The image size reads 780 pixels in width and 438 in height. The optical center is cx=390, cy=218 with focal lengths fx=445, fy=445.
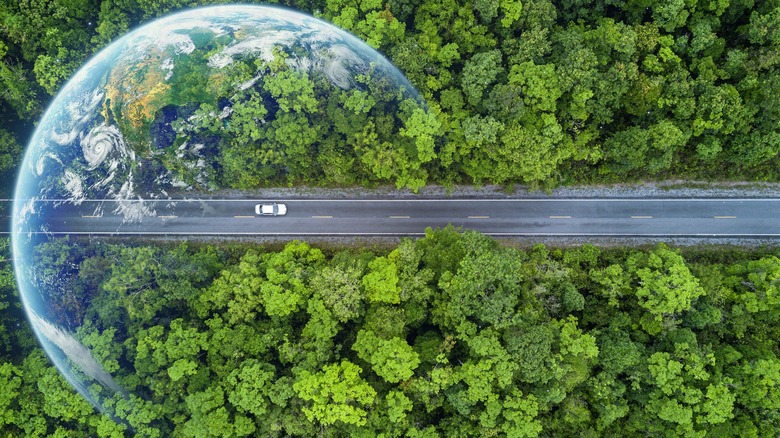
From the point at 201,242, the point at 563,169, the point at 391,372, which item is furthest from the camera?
the point at 201,242

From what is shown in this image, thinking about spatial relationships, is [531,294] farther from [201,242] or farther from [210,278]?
[201,242]

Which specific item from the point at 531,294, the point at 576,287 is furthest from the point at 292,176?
the point at 576,287

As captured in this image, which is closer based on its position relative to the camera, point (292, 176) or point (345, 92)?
point (345, 92)

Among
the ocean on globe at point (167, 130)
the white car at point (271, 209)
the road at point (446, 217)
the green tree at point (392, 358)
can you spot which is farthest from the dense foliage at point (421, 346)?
the white car at point (271, 209)

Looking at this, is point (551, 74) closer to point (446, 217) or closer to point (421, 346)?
point (446, 217)

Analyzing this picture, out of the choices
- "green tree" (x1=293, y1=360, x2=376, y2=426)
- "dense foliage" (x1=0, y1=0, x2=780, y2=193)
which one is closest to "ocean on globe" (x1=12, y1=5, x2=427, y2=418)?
"dense foliage" (x1=0, y1=0, x2=780, y2=193)

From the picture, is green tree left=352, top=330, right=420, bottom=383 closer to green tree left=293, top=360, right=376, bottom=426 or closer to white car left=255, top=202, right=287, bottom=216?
green tree left=293, top=360, right=376, bottom=426

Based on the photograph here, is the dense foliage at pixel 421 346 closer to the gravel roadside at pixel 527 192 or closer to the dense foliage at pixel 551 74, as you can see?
the gravel roadside at pixel 527 192
